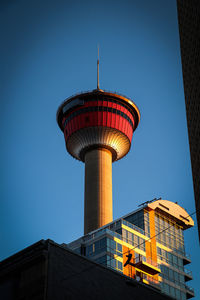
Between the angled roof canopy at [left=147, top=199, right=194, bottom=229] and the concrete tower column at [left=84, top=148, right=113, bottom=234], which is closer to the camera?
the angled roof canopy at [left=147, top=199, right=194, bottom=229]

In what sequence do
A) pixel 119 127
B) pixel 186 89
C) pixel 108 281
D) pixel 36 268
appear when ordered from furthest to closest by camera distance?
pixel 119 127 → pixel 186 89 → pixel 108 281 → pixel 36 268

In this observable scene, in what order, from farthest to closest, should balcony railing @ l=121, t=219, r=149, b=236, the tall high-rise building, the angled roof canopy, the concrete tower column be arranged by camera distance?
the concrete tower column < the angled roof canopy < balcony railing @ l=121, t=219, r=149, b=236 < the tall high-rise building

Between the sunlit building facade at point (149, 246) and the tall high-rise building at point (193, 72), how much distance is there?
113 ft

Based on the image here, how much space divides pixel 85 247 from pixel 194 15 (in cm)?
4903

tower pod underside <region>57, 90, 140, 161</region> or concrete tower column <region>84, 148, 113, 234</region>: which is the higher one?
tower pod underside <region>57, 90, 140, 161</region>

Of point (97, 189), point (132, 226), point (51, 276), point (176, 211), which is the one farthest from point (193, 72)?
point (97, 189)

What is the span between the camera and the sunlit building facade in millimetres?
71375

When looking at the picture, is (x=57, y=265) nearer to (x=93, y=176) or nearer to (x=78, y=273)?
(x=78, y=273)

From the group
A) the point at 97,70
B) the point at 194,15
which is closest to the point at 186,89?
the point at 194,15

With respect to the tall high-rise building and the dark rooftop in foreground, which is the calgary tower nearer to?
the tall high-rise building

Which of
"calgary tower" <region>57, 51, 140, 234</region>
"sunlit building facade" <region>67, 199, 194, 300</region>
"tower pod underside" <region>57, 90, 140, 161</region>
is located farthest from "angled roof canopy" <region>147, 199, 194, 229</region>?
"tower pod underside" <region>57, 90, 140, 161</region>

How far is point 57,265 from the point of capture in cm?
2352

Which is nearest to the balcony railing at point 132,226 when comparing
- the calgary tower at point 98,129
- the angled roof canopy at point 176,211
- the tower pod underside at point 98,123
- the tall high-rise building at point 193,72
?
the angled roof canopy at point 176,211

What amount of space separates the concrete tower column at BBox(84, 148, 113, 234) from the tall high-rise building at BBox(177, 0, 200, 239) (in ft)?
178
